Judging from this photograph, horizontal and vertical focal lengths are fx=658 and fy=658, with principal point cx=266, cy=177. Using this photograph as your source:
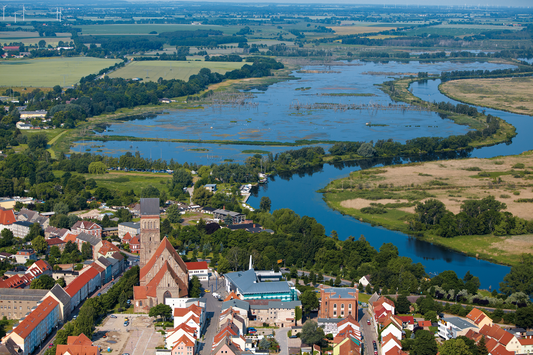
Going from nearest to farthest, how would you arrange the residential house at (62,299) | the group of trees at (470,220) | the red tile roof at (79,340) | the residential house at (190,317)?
1. the red tile roof at (79,340)
2. the residential house at (190,317)
3. the residential house at (62,299)
4. the group of trees at (470,220)

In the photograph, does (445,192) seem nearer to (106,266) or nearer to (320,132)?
(320,132)

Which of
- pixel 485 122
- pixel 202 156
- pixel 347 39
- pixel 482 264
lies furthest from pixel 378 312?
pixel 347 39

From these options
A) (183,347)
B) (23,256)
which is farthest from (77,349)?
(23,256)

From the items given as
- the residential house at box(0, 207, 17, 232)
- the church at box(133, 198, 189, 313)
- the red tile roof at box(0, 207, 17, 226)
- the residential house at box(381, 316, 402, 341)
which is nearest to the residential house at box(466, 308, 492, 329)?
the residential house at box(381, 316, 402, 341)

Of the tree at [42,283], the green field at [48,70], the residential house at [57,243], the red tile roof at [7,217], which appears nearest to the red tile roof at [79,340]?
the tree at [42,283]

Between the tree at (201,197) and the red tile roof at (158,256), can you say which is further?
the tree at (201,197)

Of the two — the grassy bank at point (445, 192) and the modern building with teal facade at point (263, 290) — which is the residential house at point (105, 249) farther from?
the grassy bank at point (445, 192)

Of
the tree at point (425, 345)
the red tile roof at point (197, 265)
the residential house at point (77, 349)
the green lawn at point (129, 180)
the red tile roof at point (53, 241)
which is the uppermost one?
the tree at point (425, 345)
